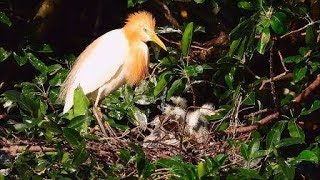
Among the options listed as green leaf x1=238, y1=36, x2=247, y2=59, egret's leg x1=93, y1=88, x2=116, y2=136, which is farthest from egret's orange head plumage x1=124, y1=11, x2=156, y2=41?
green leaf x1=238, y1=36, x2=247, y2=59

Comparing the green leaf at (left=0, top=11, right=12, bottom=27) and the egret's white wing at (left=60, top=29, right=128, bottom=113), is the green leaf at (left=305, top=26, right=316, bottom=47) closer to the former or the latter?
the egret's white wing at (left=60, top=29, right=128, bottom=113)

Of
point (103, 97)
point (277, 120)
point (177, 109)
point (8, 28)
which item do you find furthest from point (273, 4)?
point (8, 28)

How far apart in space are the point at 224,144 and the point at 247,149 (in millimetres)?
439

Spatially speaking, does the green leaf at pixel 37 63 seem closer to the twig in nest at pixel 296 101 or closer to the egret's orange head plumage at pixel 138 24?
the egret's orange head plumage at pixel 138 24

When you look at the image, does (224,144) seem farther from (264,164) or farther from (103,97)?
(103,97)

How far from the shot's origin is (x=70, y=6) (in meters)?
3.34

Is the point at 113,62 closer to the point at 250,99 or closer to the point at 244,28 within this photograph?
the point at 250,99

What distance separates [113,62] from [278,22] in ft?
3.33

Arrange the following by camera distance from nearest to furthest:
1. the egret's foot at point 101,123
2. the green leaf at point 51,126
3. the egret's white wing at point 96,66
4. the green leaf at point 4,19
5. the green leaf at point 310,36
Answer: the green leaf at point 51,126 < the green leaf at point 310,36 < the egret's foot at point 101,123 < the green leaf at point 4,19 < the egret's white wing at point 96,66

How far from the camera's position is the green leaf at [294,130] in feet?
7.38

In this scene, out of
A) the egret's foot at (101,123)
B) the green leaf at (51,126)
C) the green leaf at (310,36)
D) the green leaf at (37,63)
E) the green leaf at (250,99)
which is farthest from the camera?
the green leaf at (37,63)

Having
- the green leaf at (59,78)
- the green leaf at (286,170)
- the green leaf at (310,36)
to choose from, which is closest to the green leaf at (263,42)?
the green leaf at (310,36)

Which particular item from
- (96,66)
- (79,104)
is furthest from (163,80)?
(96,66)

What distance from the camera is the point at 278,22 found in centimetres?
210
